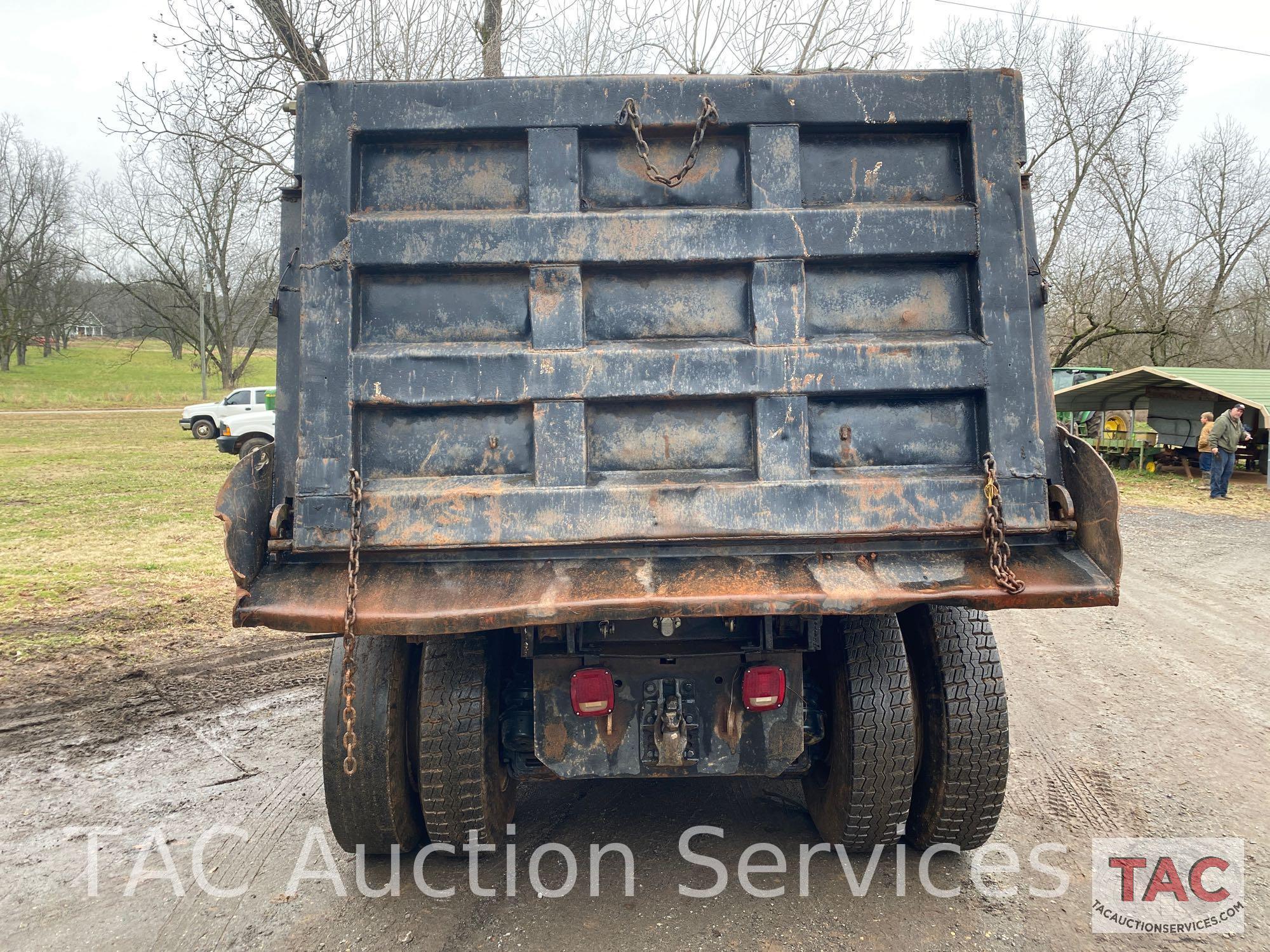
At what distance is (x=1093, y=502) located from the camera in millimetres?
2611

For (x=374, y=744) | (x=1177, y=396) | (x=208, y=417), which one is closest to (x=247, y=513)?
(x=374, y=744)

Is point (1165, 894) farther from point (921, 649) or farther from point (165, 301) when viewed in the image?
point (165, 301)

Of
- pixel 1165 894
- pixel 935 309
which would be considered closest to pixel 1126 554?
pixel 1165 894

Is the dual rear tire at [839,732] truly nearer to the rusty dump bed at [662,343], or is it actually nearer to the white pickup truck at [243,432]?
the rusty dump bed at [662,343]

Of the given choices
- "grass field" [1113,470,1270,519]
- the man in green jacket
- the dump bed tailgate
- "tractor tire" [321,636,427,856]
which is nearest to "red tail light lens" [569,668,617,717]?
the dump bed tailgate

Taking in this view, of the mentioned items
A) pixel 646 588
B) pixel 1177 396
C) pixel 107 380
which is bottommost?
pixel 646 588

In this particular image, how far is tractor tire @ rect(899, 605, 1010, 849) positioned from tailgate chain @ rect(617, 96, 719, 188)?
5.58 feet

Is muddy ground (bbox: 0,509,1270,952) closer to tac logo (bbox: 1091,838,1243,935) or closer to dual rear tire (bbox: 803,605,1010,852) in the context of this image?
tac logo (bbox: 1091,838,1243,935)

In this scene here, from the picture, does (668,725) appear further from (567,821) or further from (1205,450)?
(1205,450)

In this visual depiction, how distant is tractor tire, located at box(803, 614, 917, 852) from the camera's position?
2936 millimetres

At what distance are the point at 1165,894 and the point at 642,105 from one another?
10.5 feet

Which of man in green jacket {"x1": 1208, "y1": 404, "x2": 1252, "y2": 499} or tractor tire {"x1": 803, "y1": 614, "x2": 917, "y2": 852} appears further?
man in green jacket {"x1": 1208, "y1": 404, "x2": 1252, "y2": 499}

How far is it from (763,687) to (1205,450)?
17.3 m

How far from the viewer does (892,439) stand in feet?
8.96
